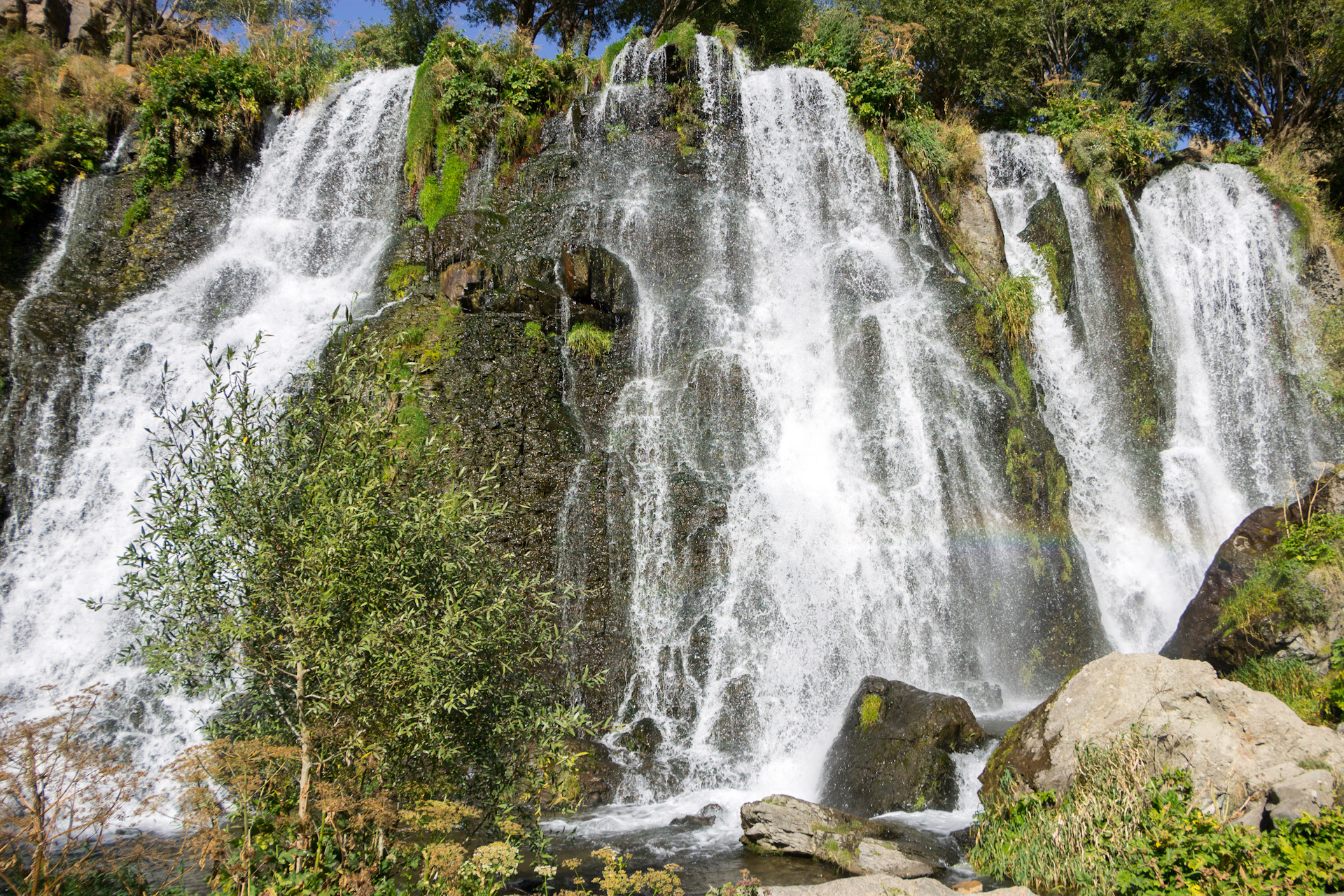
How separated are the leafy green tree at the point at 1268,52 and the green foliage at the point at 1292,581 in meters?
18.1

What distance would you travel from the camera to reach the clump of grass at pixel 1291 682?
8500mm

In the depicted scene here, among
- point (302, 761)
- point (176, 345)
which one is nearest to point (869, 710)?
point (302, 761)

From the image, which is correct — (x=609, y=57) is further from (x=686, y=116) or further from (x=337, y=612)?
(x=337, y=612)

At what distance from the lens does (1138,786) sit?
6.40 meters

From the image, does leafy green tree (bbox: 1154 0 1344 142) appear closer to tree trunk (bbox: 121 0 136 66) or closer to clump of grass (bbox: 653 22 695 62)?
clump of grass (bbox: 653 22 695 62)

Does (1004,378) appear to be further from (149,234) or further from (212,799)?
(149,234)

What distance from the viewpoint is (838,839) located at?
7984 millimetres

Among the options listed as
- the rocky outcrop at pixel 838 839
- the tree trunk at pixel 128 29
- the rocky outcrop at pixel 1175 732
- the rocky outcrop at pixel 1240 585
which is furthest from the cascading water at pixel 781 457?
the tree trunk at pixel 128 29

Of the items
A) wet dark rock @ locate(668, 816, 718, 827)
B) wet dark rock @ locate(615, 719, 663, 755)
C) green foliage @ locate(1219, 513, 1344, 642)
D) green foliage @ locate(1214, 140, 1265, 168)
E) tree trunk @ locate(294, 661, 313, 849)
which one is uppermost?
green foliage @ locate(1214, 140, 1265, 168)

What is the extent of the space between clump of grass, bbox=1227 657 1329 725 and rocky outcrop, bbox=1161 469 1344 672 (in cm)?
20

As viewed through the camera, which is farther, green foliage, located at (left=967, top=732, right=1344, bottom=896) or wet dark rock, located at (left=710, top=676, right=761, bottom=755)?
wet dark rock, located at (left=710, top=676, right=761, bottom=755)

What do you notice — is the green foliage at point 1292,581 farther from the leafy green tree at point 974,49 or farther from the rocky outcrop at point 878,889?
the leafy green tree at point 974,49

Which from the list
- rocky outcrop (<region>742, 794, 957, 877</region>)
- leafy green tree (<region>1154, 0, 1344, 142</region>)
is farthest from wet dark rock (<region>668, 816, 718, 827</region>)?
leafy green tree (<region>1154, 0, 1344, 142</region>)

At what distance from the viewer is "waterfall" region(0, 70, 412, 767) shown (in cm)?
1180
